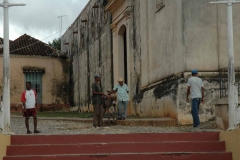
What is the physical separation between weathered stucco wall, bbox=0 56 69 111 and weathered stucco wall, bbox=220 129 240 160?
23.8 m

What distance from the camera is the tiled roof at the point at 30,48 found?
33.8m

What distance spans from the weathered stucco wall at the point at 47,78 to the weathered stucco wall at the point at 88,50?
40.4 inches

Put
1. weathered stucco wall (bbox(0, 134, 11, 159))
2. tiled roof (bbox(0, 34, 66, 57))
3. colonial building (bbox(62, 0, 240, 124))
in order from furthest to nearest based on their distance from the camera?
tiled roof (bbox(0, 34, 66, 57)) < colonial building (bbox(62, 0, 240, 124)) < weathered stucco wall (bbox(0, 134, 11, 159))

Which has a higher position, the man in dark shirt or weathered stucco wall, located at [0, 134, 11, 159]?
the man in dark shirt

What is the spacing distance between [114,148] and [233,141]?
83.2 inches

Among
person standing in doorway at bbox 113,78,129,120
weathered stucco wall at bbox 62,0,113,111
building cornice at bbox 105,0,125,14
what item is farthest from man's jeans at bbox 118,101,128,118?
weathered stucco wall at bbox 62,0,113,111

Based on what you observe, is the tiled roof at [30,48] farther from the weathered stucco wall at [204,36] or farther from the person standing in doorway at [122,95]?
the weathered stucco wall at [204,36]

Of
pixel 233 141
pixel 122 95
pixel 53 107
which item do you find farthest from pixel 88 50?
pixel 233 141

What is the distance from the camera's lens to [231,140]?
9.26 meters

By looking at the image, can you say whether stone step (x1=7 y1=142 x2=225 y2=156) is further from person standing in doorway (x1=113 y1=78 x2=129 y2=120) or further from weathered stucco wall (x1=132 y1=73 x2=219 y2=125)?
person standing in doorway (x1=113 y1=78 x2=129 y2=120)

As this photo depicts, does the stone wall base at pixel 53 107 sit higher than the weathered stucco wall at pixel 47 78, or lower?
lower

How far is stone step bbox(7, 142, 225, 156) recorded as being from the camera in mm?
9438

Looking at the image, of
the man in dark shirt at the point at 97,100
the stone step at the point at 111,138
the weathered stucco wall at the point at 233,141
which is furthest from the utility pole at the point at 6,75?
the weathered stucco wall at the point at 233,141

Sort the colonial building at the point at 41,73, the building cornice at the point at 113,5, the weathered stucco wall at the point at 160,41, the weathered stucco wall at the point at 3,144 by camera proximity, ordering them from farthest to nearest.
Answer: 1. the colonial building at the point at 41,73
2. the building cornice at the point at 113,5
3. the weathered stucco wall at the point at 160,41
4. the weathered stucco wall at the point at 3,144
